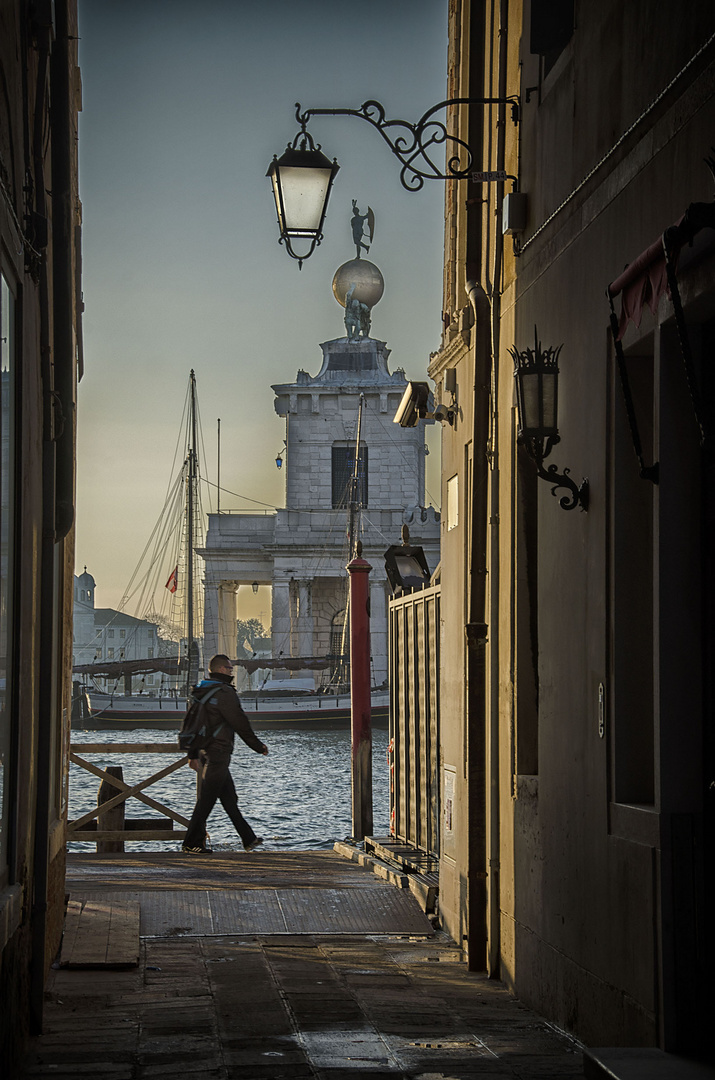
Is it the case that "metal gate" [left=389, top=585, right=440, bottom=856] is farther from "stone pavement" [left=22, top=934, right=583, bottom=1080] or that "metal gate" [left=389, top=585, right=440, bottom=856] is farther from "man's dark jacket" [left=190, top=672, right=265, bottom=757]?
"stone pavement" [left=22, top=934, right=583, bottom=1080]

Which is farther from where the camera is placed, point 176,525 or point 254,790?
point 176,525

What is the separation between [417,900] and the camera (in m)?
9.16

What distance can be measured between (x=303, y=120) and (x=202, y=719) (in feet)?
20.6

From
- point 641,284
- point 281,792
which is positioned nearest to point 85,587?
point 281,792

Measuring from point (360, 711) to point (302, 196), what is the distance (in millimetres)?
6409

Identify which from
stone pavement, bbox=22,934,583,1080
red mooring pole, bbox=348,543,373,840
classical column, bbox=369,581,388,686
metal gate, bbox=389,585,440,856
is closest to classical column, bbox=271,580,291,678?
classical column, bbox=369,581,388,686

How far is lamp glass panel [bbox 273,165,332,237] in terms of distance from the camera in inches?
287

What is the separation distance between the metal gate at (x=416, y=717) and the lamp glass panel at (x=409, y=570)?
0.36 metres

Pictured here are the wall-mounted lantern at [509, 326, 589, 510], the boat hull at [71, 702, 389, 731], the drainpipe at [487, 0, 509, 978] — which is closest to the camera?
the wall-mounted lantern at [509, 326, 589, 510]

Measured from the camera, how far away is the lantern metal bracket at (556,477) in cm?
550

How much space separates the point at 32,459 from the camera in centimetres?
563

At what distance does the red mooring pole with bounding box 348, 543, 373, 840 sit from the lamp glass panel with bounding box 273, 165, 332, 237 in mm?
5492

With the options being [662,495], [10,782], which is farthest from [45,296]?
[662,495]

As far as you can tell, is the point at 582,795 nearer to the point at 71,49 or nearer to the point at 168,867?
the point at 71,49
